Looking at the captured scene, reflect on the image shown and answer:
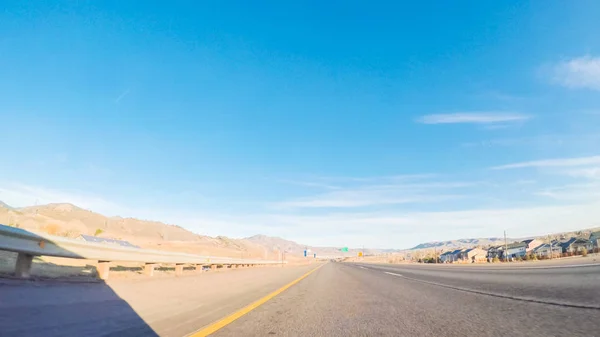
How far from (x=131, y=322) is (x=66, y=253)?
319cm

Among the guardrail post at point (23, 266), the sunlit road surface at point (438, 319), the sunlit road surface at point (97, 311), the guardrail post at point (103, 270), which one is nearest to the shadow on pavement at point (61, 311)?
the sunlit road surface at point (97, 311)

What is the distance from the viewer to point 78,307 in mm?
4402

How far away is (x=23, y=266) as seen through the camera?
5.47m

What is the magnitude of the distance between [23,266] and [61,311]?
2139mm

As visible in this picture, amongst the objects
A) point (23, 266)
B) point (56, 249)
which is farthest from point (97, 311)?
point (56, 249)

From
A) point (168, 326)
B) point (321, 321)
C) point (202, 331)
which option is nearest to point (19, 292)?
point (168, 326)

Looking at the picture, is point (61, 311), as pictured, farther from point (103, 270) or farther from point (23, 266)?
point (103, 270)

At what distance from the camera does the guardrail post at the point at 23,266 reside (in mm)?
5425

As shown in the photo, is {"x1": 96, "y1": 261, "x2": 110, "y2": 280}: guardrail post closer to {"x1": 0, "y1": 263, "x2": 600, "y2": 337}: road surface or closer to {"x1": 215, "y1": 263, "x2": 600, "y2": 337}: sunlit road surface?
{"x1": 0, "y1": 263, "x2": 600, "y2": 337}: road surface

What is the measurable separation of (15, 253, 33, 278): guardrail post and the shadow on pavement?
22 centimetres

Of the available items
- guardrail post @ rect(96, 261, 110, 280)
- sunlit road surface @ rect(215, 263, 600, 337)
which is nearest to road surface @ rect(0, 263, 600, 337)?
sunlit road surface @ rect(215, 263, 600, 337)

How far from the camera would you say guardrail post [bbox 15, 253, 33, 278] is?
17.8 feet

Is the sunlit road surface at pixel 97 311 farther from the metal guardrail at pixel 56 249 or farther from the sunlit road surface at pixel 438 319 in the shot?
the sunlit road surface at pixel 438 319

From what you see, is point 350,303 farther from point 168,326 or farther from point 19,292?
point 19,292
